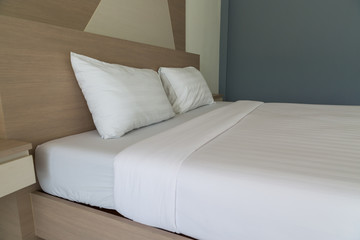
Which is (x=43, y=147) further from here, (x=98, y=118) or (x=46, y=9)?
(x=46, y=9)

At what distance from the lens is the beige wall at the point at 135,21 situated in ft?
5.51

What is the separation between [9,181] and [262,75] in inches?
138

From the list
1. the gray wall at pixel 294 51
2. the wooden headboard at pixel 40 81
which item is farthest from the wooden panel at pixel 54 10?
the gray wall at pixel 294 51

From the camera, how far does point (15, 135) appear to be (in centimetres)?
97

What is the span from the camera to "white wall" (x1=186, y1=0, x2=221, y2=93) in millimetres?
2951

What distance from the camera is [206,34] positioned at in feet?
11.1

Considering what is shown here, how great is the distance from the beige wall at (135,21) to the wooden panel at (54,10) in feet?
0.21

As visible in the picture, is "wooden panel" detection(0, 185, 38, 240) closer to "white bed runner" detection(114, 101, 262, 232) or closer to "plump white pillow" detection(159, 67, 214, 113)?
"white bed runner" detection(114, 101, 262, 232)

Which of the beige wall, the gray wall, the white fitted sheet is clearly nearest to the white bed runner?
the white fitted sheet

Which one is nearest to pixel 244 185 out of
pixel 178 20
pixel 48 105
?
pixel 48 105

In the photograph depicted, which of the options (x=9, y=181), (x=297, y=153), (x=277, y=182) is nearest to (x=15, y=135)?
(x=9, y=181)

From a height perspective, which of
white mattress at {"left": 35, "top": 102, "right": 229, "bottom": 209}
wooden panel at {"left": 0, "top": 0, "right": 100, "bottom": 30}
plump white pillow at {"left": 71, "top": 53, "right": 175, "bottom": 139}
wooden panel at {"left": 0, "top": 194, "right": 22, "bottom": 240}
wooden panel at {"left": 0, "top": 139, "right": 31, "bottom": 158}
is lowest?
wooden panel at {"left": 0, "top": 194, "right": 22, "bottom": 240}

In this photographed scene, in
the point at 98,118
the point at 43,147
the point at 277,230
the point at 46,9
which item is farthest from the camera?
the point at 46,9

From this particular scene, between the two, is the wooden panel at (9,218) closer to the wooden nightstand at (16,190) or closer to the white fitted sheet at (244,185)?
the wooden nightstand at (16,190)
